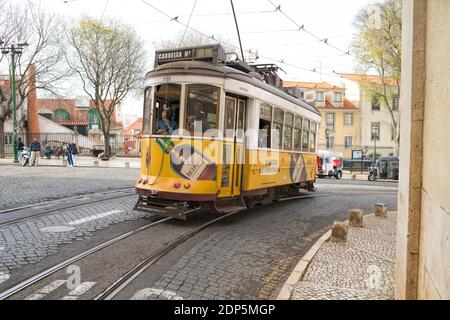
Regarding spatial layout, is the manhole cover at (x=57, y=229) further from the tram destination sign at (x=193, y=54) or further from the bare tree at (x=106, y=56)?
the bare tree at (x=106, y=56)

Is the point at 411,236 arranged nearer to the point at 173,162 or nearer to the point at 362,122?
the point at 173,162

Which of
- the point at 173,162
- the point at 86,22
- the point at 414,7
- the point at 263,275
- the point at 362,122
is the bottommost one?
the point at 263,275

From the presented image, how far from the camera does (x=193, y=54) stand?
27.9ft

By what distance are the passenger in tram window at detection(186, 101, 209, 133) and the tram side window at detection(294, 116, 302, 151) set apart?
411cm

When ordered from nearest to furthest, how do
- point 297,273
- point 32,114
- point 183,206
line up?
point 297,273, point 183,206, point 32,114

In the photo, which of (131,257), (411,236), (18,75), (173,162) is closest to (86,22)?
(18,75)

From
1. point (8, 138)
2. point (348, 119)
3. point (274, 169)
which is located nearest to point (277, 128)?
point (274, 169)

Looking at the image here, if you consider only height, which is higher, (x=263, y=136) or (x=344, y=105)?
(x=344, y=105)

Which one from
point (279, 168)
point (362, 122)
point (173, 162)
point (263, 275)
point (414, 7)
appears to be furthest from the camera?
point (362, 122)

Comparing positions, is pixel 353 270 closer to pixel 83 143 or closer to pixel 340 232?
pixel 340 232

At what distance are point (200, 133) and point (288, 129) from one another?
364cm

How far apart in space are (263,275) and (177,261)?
3.78ft

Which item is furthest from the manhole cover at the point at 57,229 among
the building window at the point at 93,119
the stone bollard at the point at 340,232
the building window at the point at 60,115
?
the building window at the point at 60,115

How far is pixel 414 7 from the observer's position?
11.2ft
